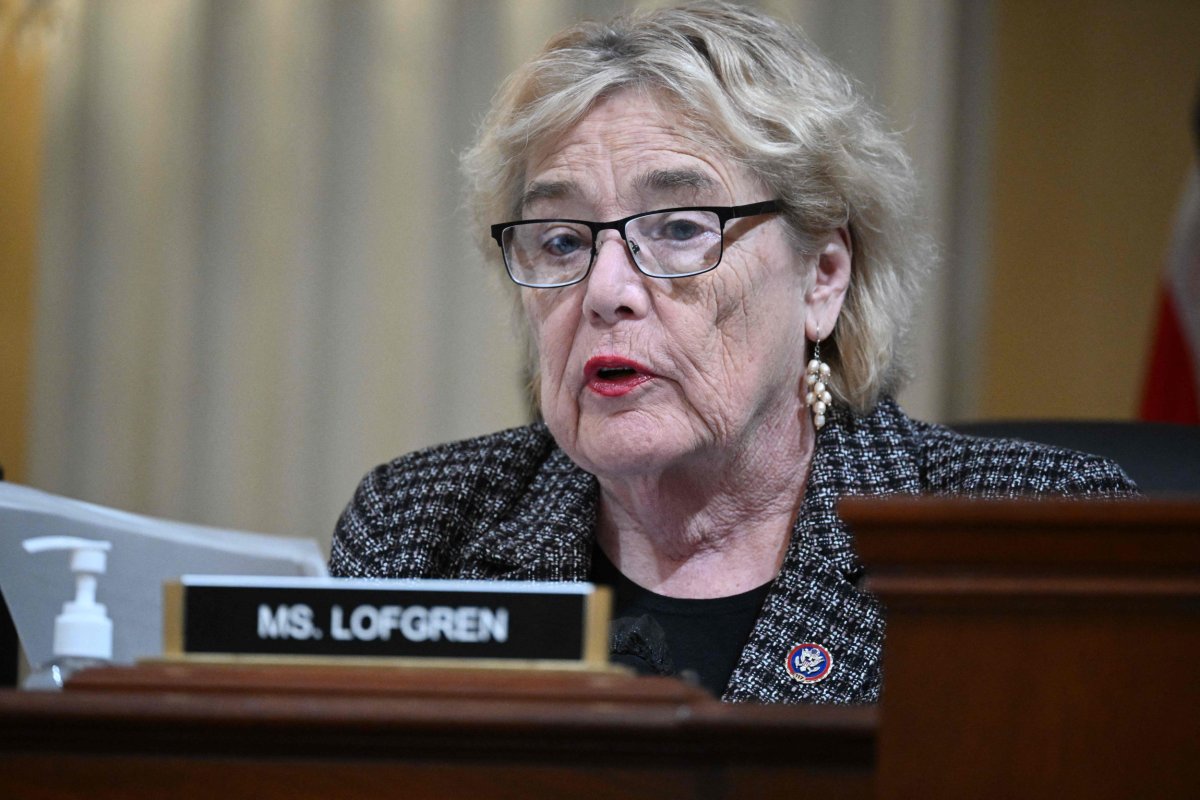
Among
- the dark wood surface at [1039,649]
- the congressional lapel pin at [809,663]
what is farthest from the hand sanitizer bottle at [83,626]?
the congressional lapel pin at [809,663]

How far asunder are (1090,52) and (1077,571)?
2.64 meters

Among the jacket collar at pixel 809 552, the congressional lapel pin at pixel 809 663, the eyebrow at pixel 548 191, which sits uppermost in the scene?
the eyebrow at pixel 548 191

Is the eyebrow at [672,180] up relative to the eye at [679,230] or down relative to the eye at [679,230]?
up

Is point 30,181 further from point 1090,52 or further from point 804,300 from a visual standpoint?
point 1090,52

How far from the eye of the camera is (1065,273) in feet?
9.69

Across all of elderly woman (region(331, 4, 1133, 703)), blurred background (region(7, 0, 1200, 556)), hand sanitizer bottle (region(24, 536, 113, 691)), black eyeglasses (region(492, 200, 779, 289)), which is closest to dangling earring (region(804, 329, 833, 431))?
elderly woman (region(331, 4, 1133, 703))

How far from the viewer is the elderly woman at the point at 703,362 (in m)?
1.48

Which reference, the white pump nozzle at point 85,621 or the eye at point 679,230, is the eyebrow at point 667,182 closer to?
the eye at point 679,230

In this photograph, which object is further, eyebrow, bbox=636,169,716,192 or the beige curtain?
the beige curtain

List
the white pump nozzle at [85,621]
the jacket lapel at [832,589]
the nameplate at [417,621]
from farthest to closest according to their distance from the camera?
the jacket lapel at [832,589], the white pump nozzle at [85,621], the nameplate at [417,621]

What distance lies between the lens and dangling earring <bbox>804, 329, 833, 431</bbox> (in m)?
1.63

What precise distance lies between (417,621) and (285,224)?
2.55 meters

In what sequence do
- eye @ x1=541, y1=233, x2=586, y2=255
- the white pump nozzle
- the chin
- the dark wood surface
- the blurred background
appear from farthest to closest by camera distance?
the blurred background → eye @ x1=541, y1=233, x2=586, y2=255 → the chin → the white pump nozzle → the dark wood surface

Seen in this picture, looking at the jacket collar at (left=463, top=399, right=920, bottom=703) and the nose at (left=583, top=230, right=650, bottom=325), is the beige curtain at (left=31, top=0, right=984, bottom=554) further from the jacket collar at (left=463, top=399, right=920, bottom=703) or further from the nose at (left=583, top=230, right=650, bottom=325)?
the nose at (left=583, top=230, right=650, bottom=325)
